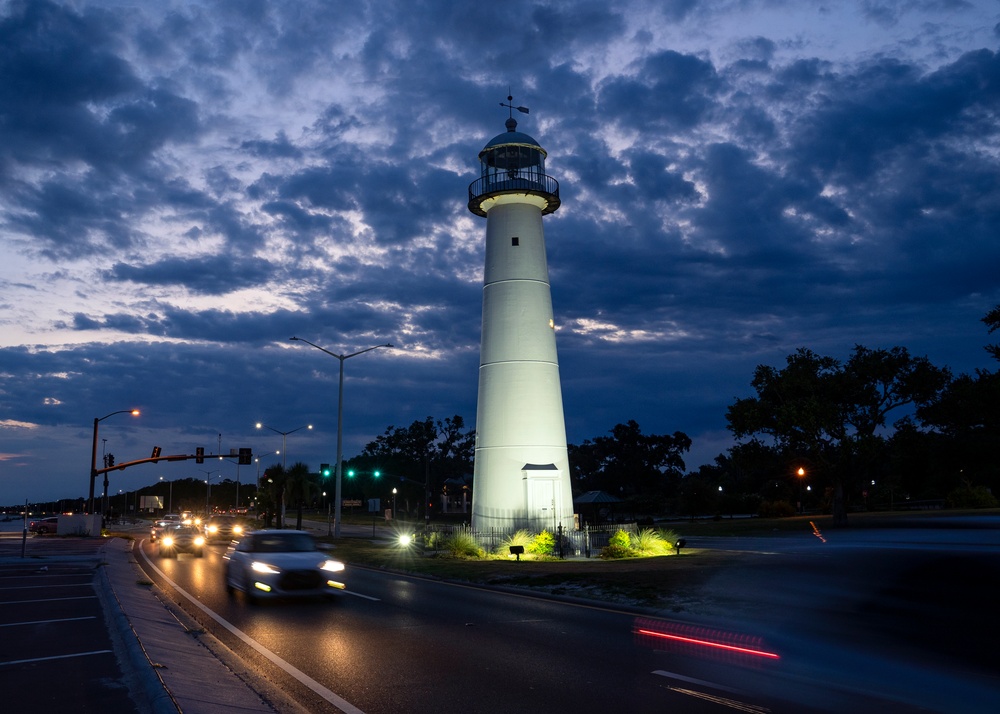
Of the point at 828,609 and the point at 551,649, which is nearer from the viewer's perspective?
the point at 551,649

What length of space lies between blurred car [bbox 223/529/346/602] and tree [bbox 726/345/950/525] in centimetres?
3405

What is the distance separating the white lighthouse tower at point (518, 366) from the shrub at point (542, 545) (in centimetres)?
179

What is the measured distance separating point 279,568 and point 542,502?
18697 millimetres

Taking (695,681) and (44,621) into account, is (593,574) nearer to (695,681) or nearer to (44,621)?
(695,681)

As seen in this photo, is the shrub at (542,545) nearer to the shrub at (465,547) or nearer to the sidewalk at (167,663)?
the shrub at (465,547)

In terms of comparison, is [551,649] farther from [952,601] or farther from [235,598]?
[235,598]

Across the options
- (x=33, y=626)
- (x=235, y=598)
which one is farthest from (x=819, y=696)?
(x=235, y=598)

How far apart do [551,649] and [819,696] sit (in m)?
3.86

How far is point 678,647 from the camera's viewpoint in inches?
444

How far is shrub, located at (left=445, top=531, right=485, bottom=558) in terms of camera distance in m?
31.0

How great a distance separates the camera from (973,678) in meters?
8.77

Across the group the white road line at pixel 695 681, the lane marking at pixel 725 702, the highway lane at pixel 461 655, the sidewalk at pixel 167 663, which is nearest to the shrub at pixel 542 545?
the highway lane at pixel 461 655

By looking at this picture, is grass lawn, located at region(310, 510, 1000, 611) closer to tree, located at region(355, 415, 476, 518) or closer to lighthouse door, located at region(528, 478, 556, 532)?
lighthouse door, located at region(528, 478, 556, 532)

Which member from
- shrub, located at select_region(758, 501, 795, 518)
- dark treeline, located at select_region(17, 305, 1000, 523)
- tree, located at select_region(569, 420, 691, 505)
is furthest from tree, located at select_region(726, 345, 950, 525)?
tree, located at select_region(569, 420, 691, 505)
